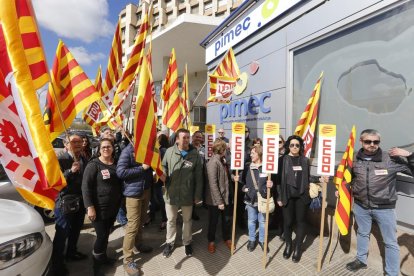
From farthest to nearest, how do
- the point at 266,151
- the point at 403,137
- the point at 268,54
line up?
the point at 268,54 → the point at 403,137 → the point at 266,151

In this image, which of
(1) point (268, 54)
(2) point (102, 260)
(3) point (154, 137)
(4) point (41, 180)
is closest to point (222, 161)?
(3) point (154, 137)

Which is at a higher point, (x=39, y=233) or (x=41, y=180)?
(x=41, y=180)

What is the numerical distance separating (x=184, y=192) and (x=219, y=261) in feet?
3.96

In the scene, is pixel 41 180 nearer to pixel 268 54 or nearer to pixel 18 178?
pixel 18 178

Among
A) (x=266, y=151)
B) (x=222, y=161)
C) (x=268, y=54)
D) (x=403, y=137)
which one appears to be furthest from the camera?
(x=268, y=54)

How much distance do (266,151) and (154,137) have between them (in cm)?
160

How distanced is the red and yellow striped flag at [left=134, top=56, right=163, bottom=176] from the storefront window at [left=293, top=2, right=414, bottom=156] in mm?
3686

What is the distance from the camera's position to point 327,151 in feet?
11.0

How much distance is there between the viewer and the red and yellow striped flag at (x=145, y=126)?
3.00 m

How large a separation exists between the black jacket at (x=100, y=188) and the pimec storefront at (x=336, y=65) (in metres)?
4.09

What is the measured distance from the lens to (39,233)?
253 cm

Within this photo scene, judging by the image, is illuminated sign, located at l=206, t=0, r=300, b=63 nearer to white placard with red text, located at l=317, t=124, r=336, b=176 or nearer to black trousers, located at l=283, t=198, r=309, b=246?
white placard with red text, located at l=317, t=124, r=336, b=176

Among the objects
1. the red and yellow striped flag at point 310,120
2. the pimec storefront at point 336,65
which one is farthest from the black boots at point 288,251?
the red and yellow striped flag at point 310,120

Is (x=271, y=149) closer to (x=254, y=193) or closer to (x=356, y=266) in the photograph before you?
(x=254, y=193)
